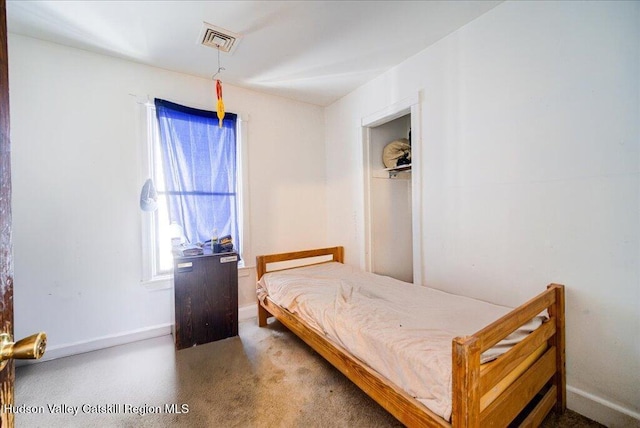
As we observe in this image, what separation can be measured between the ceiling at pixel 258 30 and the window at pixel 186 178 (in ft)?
1.62

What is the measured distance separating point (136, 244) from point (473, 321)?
2753 mm

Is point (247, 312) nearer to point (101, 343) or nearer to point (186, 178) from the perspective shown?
point (101, 343)

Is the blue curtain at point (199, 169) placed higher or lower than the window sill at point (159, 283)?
higher

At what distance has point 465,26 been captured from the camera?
1.98m

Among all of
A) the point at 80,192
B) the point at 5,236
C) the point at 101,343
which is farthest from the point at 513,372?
the point at 80,192

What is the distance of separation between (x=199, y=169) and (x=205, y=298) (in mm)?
1256

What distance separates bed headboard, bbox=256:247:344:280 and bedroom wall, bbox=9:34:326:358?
91 centimetres

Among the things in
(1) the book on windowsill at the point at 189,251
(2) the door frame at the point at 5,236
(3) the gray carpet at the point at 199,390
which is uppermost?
(2) the door frame at the point at 5,236

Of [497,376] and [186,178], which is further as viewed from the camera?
[186,178]

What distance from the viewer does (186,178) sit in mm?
2621

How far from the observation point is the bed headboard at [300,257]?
8.81 ft

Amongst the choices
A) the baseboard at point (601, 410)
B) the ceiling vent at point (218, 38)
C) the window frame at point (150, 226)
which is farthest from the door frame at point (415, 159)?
the window frame at point (150, 226)

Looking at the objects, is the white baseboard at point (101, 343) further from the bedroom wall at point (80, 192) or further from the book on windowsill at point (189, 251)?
the book on windowsill at point (189, 251)

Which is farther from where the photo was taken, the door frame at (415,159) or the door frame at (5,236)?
the door frame at (415,159)
